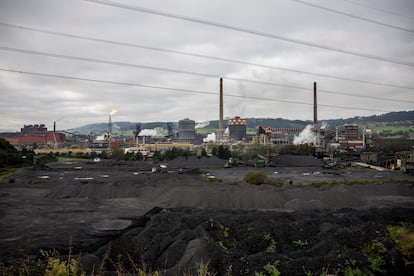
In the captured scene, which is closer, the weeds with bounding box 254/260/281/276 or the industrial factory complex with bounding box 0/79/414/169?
the weeds with bounding box 254/260/281/276

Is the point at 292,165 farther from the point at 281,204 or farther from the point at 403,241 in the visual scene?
the point at 403,241

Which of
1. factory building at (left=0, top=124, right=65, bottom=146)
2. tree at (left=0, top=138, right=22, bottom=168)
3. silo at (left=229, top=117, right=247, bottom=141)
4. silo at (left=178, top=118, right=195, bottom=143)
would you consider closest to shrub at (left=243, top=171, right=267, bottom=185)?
tree at (left=0, top=138, right=22, bottom=168)

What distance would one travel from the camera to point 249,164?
6341 centimetres

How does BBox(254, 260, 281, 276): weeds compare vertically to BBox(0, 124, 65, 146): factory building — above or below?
below

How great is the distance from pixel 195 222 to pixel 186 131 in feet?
506

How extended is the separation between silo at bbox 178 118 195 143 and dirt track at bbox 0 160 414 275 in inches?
5350

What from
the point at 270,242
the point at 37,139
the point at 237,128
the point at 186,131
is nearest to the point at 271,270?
the point at 270,242

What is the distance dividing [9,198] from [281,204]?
2048 cm

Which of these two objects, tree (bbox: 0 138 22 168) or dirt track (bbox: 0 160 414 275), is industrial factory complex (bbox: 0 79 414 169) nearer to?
tree (bbox: 0 138 22 168)

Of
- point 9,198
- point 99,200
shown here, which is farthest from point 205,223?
point 9,198

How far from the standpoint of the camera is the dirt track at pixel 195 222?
11.5 metres

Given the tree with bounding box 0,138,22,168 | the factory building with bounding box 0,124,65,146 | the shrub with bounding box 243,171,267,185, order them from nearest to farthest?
the shrub with bounding box 243,171,267,185, the tree with bounding box 0,138,22,168, the factory building with bounding box 0,124,65,146

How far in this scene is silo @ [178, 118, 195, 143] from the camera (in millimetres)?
168000

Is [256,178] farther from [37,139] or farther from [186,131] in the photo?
[186,131]
